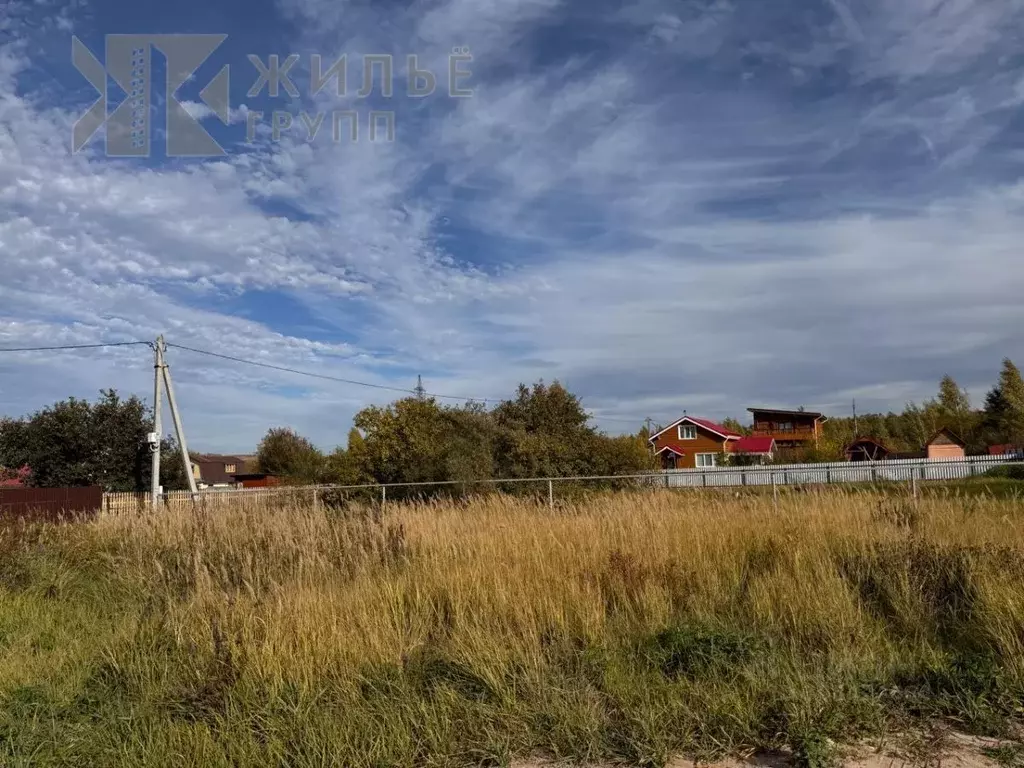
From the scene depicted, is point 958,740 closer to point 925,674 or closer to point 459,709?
point 925,674

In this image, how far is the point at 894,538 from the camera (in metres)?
6.79

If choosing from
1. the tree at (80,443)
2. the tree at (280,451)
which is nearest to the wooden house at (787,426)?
the tree at (280,451)

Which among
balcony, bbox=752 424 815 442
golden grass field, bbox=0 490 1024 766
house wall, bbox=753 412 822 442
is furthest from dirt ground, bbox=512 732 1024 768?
house wall, bbox=753 412 822 442

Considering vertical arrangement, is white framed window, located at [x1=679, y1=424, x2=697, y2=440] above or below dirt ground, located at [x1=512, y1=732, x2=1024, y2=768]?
above

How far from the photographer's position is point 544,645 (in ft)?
16.2

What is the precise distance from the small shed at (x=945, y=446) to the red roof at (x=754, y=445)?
38.2ft

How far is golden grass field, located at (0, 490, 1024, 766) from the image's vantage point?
12.5 feet

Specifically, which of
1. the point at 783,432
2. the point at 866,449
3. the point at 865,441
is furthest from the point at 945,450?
the point at 783,432

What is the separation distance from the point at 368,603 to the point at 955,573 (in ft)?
15.1

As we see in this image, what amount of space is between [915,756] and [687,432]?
63541mm

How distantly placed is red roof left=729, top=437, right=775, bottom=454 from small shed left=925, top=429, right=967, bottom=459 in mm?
11646

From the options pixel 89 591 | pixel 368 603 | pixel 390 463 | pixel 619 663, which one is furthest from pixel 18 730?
pixel 390 463

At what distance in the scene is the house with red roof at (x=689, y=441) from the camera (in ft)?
211

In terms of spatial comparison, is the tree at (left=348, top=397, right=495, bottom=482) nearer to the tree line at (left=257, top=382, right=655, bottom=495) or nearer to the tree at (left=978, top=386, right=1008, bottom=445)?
the tree line at (left=257, top=382, right=655, bottom=495)
